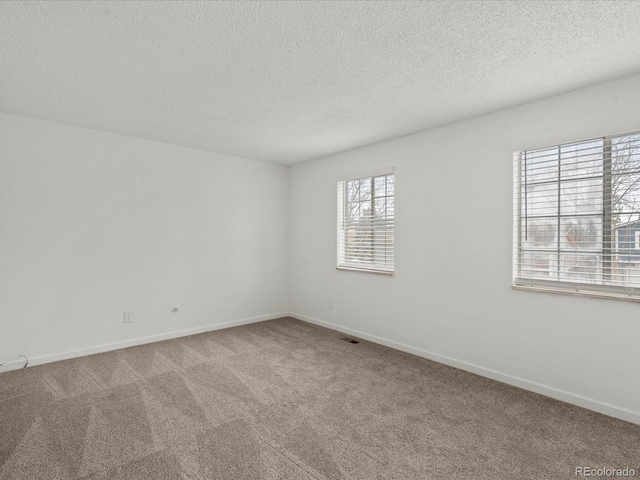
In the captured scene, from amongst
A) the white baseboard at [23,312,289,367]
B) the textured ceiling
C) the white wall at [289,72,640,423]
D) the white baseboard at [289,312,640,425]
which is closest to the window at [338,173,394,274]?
the white wall at [289,72,640,423]

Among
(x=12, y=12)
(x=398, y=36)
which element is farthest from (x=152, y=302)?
(x=398, y=36)

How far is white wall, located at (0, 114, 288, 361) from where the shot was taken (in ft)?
11.1

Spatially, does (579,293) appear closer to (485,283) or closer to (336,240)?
(485,283)

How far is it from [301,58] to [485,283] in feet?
8.36

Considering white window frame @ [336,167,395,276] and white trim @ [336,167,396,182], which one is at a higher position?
white trim @ [336,167,396,182]

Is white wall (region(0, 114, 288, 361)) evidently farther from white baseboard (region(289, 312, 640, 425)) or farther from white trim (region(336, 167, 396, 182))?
white baseboard (region(289, 312, 640, 425))

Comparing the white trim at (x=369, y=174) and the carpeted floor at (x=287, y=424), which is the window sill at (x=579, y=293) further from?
A: the white trim at (x=369, y=174)

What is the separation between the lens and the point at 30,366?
3.38m

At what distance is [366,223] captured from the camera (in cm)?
448

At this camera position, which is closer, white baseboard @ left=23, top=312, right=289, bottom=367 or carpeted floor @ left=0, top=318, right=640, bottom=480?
carpeted floor @ left=0, top=318, right=640, bottom=480

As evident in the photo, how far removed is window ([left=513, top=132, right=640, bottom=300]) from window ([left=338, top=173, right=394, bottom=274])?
4.87 feet

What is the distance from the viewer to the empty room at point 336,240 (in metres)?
1.96

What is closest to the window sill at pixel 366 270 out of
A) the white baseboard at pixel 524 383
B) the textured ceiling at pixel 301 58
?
the white baseboard at pixel 524 383

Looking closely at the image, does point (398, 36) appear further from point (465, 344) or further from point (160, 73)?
point (465, 344)
